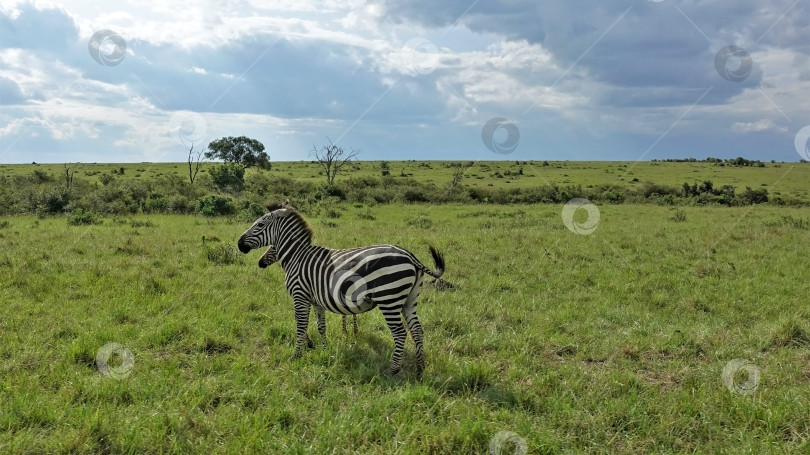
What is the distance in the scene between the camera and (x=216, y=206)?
2733cm

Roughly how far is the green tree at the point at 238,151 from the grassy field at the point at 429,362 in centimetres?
5799

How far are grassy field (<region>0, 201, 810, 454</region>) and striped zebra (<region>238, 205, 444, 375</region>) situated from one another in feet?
1.89

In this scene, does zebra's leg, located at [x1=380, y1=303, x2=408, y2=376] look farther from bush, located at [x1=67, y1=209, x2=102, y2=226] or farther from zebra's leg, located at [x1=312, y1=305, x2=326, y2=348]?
bush, located at [x1=67, y1=209, x2=102, y2=226]

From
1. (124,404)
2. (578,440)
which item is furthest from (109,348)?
(578,440)

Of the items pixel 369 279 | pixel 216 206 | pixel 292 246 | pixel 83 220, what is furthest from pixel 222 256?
pixel 216 206

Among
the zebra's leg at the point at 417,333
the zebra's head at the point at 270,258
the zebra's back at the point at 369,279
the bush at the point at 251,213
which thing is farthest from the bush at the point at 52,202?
the zebra's leg at the point at 417,333

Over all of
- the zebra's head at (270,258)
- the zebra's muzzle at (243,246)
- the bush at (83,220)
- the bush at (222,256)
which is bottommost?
the bush at (222,256)

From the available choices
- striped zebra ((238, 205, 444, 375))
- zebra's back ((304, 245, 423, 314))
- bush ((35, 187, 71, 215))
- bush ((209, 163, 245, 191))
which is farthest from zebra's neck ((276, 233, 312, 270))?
bush ((209, 163, 245, 191))

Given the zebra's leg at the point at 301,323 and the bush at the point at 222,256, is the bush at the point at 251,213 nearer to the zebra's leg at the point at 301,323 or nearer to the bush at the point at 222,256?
the bush at the point at 222,256

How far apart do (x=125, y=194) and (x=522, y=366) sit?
104 ft

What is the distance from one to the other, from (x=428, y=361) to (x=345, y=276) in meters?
1.62

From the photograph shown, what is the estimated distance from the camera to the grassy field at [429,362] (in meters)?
4.87

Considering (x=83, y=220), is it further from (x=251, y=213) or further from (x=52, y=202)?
(x=251, y=213)

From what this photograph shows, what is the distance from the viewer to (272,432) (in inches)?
191
